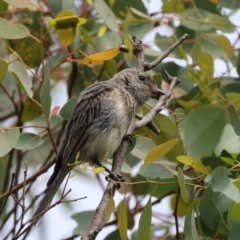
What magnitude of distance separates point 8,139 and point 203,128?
1444 mm

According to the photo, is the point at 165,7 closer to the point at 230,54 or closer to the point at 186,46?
the point at 230,54

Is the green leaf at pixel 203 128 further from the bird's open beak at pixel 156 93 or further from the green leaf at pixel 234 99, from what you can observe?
the bird's open beak at pixel 156 93

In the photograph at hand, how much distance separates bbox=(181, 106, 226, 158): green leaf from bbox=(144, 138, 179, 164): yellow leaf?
542mm

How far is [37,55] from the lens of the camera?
4.93 m

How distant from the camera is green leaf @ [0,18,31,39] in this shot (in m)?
3.38

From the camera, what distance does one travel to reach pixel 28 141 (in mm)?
3770

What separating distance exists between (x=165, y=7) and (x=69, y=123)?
120cm

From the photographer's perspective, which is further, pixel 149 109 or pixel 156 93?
pixel 156 93

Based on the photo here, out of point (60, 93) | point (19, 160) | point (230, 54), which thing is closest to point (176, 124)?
point (230, 54)

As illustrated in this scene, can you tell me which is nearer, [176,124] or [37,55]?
[176,124]

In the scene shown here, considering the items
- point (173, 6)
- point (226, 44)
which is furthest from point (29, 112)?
point (226, 44)

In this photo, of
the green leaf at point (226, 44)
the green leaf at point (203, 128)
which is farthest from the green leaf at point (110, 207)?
the green leaf at point (226, 44)

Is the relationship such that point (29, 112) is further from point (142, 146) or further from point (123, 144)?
point (142, 146)

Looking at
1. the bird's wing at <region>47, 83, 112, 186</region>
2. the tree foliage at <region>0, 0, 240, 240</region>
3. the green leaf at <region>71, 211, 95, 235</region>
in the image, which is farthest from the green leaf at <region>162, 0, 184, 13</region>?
the green leaf at <region>71, 211, 95, 235</region>
